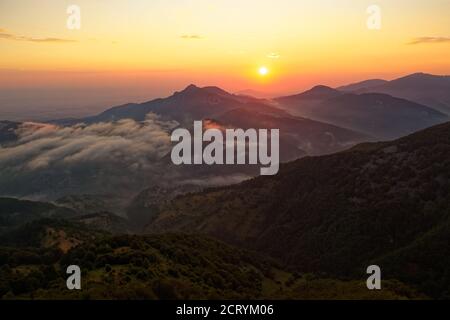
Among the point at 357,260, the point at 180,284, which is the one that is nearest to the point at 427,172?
the point at 357,260

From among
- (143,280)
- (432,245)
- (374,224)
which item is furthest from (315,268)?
(143,280)

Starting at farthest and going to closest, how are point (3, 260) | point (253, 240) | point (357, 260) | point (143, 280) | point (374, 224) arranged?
1. point (253, 240)
2. point (374, 224)
3. point (357, 260)
4. point (3, 260)
5. point (143, 280)

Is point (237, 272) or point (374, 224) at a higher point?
point (374, 224)
